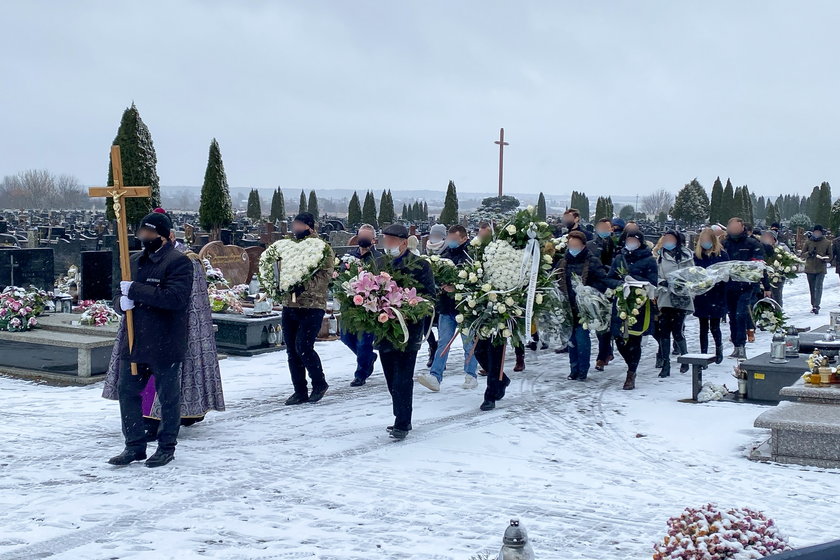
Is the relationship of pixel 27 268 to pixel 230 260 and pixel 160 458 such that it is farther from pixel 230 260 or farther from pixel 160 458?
pixel 160 458

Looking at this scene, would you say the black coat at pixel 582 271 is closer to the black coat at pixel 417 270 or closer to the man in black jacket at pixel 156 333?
the black coat at pixel 417 270

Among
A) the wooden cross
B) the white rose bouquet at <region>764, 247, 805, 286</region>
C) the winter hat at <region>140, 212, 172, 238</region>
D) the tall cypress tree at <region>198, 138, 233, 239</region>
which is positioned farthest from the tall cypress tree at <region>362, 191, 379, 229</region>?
the winter hat at <region>140, 212, 172, 238</region>

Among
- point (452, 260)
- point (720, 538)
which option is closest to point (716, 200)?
point (452, 260)

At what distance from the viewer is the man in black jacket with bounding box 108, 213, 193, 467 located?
6754mm

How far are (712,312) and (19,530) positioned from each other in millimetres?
9021

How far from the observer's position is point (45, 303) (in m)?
11.9

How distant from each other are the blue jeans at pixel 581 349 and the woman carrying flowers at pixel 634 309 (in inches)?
14.9

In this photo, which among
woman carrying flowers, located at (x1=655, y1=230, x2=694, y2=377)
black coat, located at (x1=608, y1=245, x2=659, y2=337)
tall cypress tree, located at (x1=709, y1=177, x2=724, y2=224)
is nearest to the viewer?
black coat, located at (x1=608, y1=245, x2=659, y2=337)

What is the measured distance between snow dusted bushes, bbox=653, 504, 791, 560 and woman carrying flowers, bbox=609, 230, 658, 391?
6383 mm

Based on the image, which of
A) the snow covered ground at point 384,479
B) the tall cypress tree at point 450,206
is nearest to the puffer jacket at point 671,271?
the snow covered ground at point 384,479

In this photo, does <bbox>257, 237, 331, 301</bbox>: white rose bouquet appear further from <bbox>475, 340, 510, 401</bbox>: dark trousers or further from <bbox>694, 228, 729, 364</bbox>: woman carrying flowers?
<bbox>694, 228, 729, 364</bbox>: woman carrying flowers

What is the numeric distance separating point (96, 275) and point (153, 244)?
5937 mm

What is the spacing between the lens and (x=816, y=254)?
18219 millimetres

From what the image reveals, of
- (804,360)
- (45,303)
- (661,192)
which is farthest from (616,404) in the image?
(661,192)
